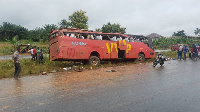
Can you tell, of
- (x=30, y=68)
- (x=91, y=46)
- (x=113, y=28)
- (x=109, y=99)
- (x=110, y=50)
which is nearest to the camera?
(x=109, y=99)

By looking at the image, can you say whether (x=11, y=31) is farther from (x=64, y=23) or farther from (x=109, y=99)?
(x=109, y=99)

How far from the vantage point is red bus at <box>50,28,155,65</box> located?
11570mm

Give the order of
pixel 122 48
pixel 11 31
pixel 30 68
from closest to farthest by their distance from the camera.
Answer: pixel 30 68
pixel 122 48
pixel 11 31

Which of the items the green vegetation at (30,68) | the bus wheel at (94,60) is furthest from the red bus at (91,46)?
the green vegetation at (30,68)

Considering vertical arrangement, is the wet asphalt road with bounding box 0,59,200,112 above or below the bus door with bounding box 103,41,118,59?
below

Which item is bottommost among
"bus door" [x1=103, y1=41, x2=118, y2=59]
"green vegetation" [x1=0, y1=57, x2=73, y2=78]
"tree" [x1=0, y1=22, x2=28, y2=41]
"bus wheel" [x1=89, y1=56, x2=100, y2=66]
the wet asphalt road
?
the wet asphalt road

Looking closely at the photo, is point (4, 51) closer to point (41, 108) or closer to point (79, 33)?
point (79, 33)

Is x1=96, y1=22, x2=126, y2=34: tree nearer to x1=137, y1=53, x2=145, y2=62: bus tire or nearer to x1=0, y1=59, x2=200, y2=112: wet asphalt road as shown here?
x1=137, y1=53, x2=145, y2=62: bus tire

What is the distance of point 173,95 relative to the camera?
517cm

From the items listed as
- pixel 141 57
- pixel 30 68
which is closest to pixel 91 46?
pixel 30 68

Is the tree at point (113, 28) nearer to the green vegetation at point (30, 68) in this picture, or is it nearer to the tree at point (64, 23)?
the tree at point (64, 23)

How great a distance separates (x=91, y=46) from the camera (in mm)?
12609

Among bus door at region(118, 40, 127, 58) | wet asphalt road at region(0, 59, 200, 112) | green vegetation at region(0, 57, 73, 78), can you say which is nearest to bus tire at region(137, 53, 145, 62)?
bus door at region(118, 40, 127, 58)

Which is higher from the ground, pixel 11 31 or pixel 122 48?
pixel 11 31
